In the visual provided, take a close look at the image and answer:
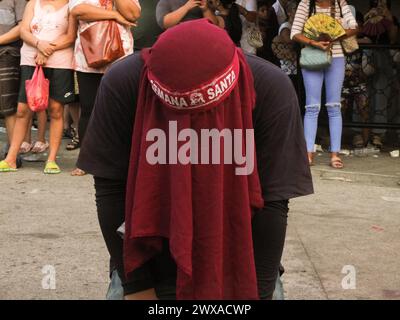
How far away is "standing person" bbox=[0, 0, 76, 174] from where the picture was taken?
7.57 meters

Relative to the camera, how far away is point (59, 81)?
768cm

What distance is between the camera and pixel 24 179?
7.62 metres

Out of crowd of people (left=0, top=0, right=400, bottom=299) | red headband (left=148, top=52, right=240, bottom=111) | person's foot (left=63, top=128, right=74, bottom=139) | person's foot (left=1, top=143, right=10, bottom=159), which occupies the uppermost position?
red headband (left=148, top=52, right=240, bottom=111)

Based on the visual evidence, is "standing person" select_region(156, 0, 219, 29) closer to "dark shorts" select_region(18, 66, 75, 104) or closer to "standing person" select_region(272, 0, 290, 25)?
"dark shorts" select_region(18, 66, 75, 104)

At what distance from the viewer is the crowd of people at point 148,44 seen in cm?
740

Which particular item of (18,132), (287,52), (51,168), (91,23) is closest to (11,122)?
(18,132)

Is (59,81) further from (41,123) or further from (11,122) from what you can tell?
(41,123)

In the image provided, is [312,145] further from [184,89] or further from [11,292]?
[184,89]

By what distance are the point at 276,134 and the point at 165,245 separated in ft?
1.58

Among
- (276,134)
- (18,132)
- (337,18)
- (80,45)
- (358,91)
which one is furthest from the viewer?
(358,91)

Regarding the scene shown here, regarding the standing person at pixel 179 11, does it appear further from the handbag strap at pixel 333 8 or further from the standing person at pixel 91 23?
the handbag strap at pixel 333 8

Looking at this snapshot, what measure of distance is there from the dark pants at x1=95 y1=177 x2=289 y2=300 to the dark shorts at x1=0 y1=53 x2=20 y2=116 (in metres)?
5.57

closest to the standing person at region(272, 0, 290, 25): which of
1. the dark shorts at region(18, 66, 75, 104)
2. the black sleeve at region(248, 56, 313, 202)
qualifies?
the dark shorts at region(18, 66, 75, 104)

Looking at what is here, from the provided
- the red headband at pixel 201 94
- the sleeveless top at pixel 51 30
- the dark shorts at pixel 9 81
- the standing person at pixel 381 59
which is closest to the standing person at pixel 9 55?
the dark shorts at pixel 9 81
